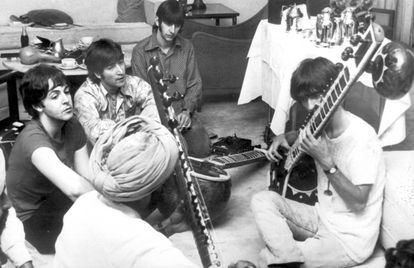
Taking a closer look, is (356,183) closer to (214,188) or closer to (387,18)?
(214,188)

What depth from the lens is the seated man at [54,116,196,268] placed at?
150 centimetres

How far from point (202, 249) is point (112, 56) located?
150 cm

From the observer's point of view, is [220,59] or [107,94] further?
[220,59]

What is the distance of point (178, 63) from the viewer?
13.1 feet

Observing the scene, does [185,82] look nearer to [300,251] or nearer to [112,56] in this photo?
[112,56]

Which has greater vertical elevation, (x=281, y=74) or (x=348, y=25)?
(x=348, y=25)

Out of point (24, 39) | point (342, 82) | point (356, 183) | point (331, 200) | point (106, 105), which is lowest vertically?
point (331, 200)

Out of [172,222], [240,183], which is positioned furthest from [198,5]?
[172,222]

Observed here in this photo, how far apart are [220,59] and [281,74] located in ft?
4.08

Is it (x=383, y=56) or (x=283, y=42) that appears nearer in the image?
(x=383, y=56)

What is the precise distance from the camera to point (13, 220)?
2074 millimetres

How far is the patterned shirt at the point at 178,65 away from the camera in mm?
3900

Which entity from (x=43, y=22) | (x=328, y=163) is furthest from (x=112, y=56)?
(x=43, y=22)

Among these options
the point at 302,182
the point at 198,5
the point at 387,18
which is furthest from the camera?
the point at 198,5
